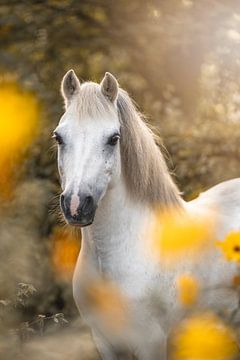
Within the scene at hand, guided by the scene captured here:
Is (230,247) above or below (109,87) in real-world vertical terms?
below

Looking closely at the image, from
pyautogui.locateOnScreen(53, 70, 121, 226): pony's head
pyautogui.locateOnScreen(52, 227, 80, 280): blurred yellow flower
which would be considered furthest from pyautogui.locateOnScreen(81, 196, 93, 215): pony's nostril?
pyautogui.locateOnScreen(52, 227, 80, 280): blurred yellow flower

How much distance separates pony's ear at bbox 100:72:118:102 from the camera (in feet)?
9.30

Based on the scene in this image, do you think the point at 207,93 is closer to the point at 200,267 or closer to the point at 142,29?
the point at 142,29

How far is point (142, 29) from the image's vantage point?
14.8ft

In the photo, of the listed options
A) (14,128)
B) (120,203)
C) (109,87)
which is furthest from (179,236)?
(14,128)

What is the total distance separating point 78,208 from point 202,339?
1.10 m

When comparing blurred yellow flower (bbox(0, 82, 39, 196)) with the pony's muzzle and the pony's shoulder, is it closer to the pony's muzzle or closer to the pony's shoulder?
the pony's shoulder

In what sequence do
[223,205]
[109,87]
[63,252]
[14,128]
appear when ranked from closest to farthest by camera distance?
[109,87] → [223,205] → [14,128] → [63,252]

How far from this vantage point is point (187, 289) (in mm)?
3143

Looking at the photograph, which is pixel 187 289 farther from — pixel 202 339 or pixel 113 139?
pixel 113 139

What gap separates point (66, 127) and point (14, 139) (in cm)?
A: 185

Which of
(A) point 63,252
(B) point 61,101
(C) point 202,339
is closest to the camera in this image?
(C) point 202,339

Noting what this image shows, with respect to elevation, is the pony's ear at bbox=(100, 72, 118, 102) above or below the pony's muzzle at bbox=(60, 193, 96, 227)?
above

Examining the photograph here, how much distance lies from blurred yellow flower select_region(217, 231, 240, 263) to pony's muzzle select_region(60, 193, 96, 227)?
3.00 ft
